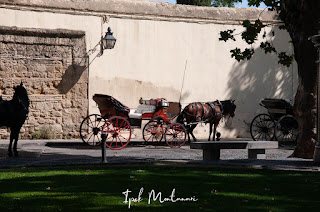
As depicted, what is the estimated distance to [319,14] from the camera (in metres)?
12.9

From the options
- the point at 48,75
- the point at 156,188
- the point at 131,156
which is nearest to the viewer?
the point at 156,188

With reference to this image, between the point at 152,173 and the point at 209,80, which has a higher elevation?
the point at 209,80

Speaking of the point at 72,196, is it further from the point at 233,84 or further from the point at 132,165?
the point at 233,84

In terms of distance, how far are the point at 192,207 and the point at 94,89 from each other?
12835 mm

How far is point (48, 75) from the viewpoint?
18859 mm

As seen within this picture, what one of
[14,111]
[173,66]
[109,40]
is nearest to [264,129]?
[173,66]

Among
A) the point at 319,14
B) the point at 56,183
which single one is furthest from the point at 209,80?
the point at 56,183

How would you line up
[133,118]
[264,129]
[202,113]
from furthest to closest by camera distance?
1. [264,129]
2. [202,113]
3. [133,118]

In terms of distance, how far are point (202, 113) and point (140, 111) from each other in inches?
74.4

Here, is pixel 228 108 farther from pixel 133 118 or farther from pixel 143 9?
pixel 143 9

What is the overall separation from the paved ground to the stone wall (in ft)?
4.71

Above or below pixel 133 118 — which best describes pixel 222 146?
→ below

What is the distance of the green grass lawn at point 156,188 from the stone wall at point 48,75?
8.16m

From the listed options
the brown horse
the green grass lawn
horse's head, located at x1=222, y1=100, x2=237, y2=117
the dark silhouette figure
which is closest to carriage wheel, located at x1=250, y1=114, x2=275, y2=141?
horse's head, located at x1=222, y1=100, x2=237, y2=117
